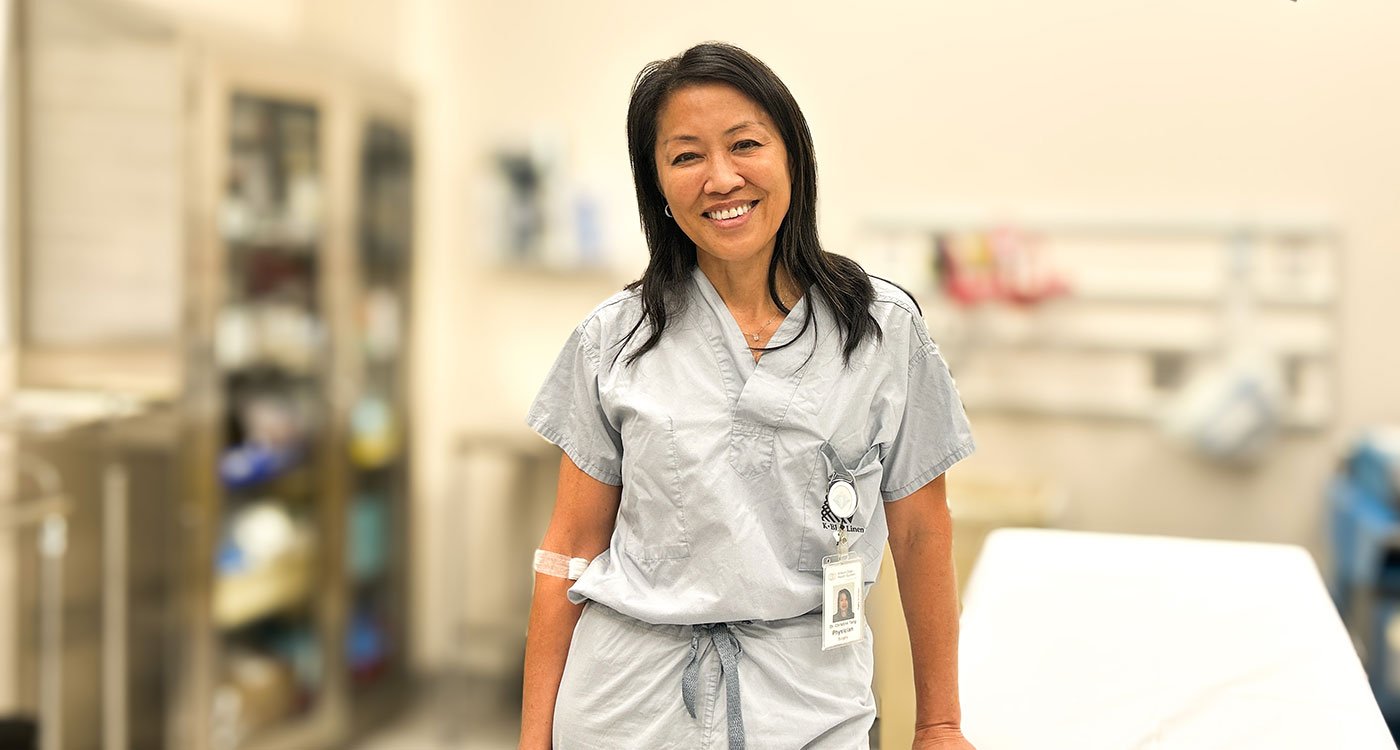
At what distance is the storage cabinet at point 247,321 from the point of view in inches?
116

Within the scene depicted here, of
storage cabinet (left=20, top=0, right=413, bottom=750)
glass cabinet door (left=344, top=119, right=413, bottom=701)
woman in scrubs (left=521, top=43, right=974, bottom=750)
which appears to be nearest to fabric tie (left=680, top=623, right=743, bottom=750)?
woman in scrubs (left=521, top=43, right=974, bottom=750)

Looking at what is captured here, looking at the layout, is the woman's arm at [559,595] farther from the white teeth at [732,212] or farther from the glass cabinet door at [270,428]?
the glass cabinet door at [270,428]

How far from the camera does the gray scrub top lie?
1.18 metres

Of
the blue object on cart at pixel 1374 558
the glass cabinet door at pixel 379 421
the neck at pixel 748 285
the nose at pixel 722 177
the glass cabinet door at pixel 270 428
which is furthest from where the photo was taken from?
the glass cabinet door at pixel 379 421

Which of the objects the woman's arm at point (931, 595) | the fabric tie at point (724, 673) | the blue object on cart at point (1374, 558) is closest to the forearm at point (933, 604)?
the woman's arm at point (931, 595)

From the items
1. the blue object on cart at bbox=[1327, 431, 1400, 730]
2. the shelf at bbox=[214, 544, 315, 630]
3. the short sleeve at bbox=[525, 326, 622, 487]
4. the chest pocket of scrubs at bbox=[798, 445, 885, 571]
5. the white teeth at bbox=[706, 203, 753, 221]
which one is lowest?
the shelf at bbox=[214, 544, 315, 630]

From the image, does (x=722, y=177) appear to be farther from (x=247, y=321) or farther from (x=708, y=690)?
(x=247, y=321)

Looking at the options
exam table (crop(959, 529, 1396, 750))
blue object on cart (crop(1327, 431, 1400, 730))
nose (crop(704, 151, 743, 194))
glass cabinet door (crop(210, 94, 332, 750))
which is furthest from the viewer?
glass cabinet door (crop(210, 94, 332, 750))

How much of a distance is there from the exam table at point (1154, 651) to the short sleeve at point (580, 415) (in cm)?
60

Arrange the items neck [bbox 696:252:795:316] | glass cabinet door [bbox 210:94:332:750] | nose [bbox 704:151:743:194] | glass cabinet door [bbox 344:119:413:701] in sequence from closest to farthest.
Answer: nose [bbox 704:151:743:194] < neck [bbox 696:252:795:316] < glass cabinet door [bbox 210:94:332:750] < glass cabinet door [bbox 344:119:413:701]

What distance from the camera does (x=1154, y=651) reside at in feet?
5.49

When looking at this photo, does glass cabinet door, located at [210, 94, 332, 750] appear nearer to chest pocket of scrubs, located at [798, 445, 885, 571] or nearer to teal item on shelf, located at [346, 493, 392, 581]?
teal item on shelf, located at [346, 493, 392, 581]

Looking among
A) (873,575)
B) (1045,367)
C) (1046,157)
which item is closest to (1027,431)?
(1045,367)

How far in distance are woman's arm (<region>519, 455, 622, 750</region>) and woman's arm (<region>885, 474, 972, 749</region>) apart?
31 centimetres
